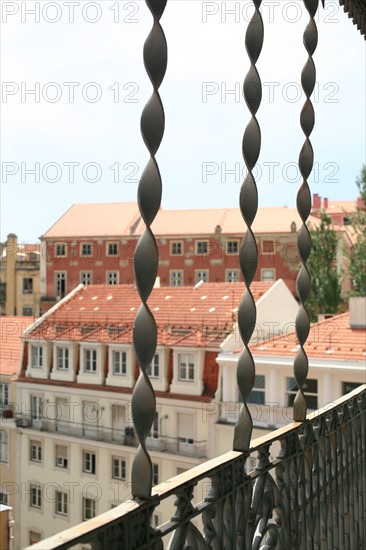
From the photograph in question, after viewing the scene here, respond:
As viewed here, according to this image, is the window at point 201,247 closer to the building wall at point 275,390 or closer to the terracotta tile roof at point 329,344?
the building wall at point 275,390

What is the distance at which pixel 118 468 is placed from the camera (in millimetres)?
13938

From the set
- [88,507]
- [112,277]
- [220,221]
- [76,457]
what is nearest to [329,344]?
[76,457]

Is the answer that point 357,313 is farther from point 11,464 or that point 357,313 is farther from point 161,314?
point 11,464

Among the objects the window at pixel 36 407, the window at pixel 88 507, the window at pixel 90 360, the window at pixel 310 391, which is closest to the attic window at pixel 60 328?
the window at pixel 90 360

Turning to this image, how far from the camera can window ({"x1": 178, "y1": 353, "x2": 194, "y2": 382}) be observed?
1315 cm

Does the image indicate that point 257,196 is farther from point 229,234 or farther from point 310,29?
point 229,234

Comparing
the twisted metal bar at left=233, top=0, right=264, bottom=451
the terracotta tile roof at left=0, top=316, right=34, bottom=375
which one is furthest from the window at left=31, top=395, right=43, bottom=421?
the twisted metal bar at left=233, top=0, right=264, bottom=451

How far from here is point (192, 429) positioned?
1283 cm

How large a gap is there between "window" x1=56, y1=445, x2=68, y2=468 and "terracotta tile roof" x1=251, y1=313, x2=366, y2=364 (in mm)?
5982

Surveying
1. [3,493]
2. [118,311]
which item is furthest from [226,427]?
[3,493]

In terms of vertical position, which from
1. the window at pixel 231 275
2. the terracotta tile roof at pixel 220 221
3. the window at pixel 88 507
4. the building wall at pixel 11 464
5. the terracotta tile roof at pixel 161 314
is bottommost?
the window at pixel 88 507

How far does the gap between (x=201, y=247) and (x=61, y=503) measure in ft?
53.0

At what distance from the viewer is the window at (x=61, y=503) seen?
14852 mm

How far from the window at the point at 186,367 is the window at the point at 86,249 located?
17.9m
